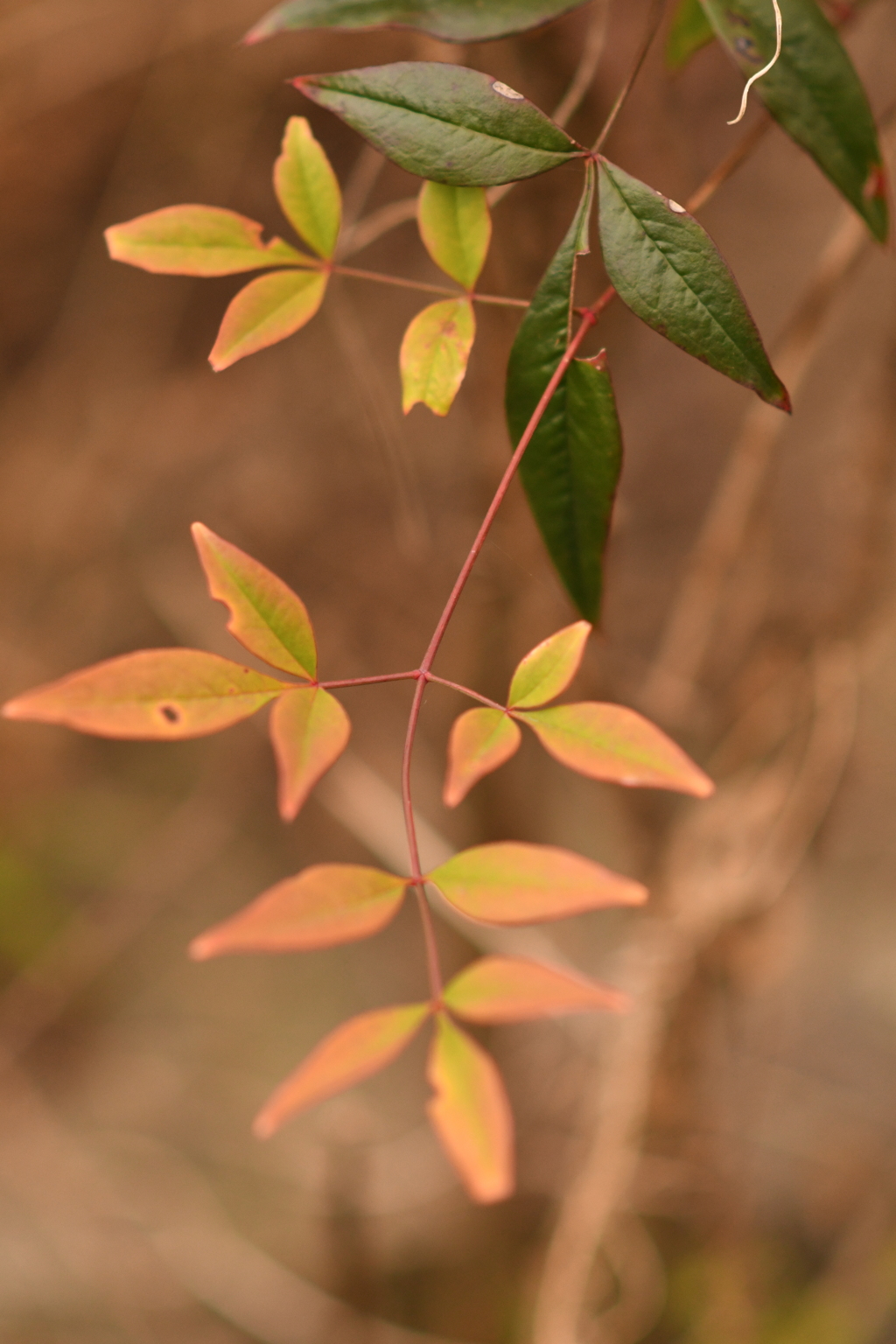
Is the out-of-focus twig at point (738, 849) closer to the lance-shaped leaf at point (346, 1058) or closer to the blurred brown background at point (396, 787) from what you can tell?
the blurred brown background at point (396, 787)

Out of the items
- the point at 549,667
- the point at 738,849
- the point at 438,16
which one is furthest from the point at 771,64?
the point at 738,849

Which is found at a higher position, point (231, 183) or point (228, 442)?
point (231, 183)

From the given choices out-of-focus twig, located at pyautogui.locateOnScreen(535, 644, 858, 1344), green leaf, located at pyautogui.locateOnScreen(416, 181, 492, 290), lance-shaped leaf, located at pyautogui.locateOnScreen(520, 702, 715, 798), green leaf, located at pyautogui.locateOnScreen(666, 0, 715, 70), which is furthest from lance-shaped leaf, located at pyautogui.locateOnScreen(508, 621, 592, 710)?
out-of-focus twig, located at pyautogui.locateOnScreen(535, 644, 858, 1344)

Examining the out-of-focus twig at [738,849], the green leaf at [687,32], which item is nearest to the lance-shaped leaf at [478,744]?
the green leaf at [687,32]

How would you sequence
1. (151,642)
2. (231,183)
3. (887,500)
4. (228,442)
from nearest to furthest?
(887,500)
(231,183)
(228,442)
(151,642)

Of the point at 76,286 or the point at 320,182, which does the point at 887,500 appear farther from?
the point at 76,286

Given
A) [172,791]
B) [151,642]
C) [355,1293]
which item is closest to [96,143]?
[151,642]

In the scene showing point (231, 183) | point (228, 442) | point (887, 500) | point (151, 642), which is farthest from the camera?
point (151, 642)
